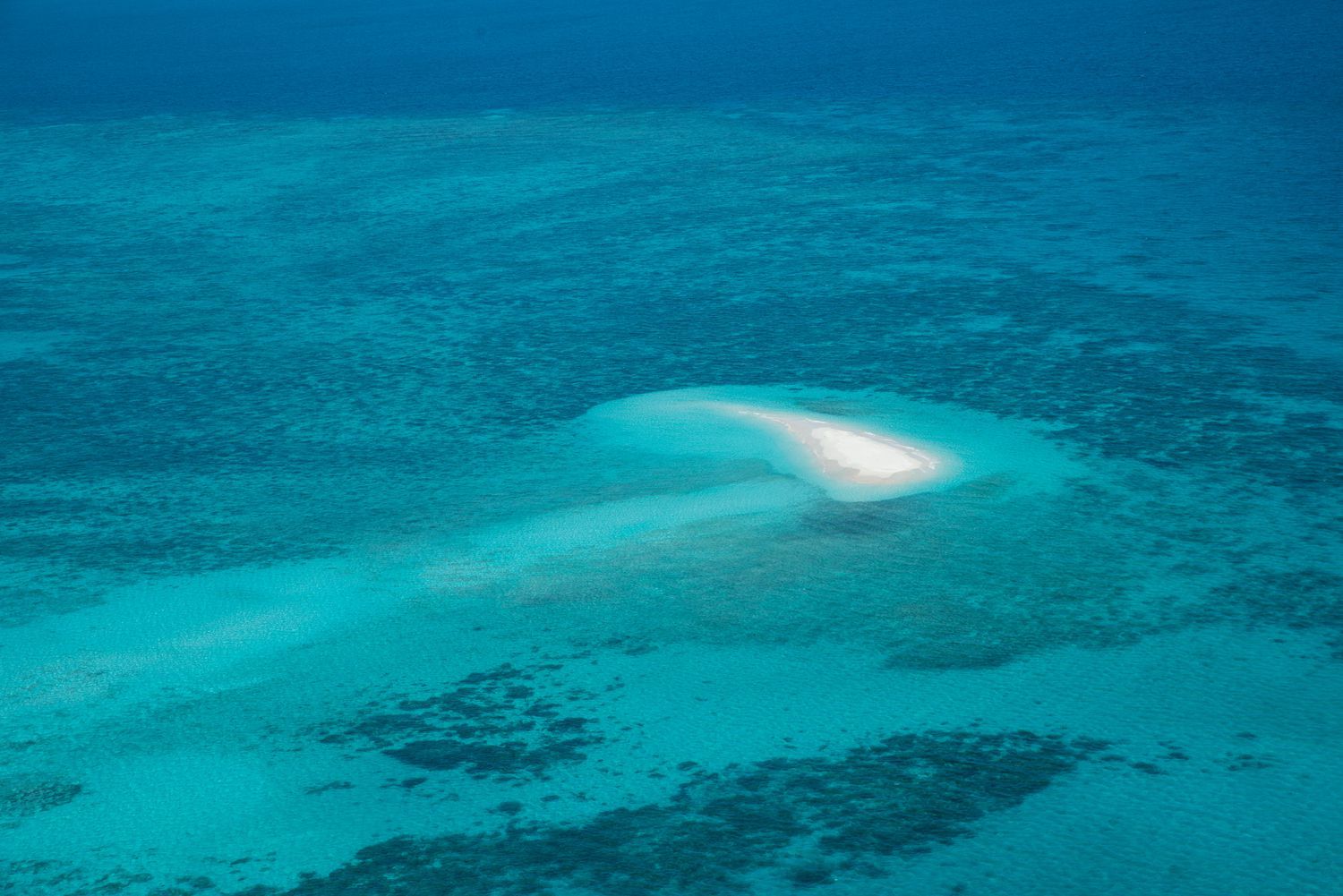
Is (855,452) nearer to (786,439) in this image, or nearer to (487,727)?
(786,439)

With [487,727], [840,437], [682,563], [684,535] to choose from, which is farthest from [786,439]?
[487,727]

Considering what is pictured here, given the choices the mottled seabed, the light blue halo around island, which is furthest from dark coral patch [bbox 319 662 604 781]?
the light blue halo around island

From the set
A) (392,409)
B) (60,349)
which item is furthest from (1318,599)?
(60,349)

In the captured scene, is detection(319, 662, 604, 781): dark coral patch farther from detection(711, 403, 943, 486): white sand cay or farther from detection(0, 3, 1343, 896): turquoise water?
detection(711, 403, 943, 486): white sand cay

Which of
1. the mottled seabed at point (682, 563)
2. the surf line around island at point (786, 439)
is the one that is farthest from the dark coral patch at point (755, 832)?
the surf line around island at point (786, 439)

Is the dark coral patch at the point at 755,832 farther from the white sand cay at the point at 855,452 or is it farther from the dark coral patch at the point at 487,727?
the white sand cay at the point at 855,452

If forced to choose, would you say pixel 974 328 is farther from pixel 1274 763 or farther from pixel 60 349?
pixel 60 349
